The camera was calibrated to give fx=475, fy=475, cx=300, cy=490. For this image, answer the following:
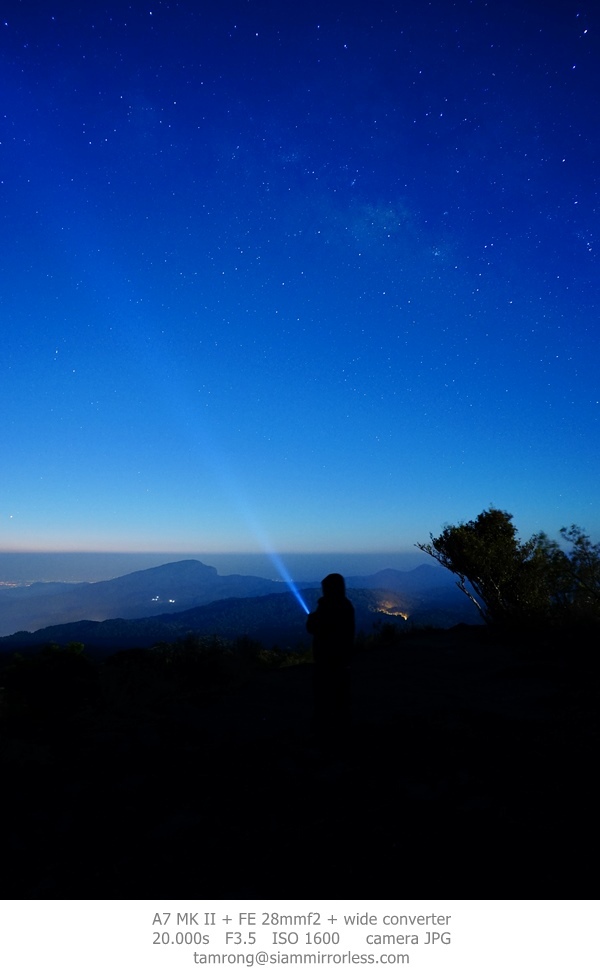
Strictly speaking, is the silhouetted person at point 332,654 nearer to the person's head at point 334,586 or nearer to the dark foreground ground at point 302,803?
the person's head at point 334,586

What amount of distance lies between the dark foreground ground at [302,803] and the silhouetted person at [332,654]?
358 mm

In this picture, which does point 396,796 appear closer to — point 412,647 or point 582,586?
point 412,647

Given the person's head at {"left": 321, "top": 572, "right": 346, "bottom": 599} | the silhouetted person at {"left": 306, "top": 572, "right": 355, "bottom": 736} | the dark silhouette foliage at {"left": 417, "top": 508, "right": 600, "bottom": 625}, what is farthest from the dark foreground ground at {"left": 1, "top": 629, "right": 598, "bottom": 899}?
the dark silhouette foliage at {"left": 417, "top": 508, "right": 600, "bottom": 625}

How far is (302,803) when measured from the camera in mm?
4586

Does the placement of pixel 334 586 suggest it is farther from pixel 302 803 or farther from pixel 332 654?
pixel 302 803

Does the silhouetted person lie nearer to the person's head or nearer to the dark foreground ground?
the person's head

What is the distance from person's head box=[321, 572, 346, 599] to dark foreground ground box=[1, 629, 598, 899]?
199cm

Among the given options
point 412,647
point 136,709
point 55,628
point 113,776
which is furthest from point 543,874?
point 55,628

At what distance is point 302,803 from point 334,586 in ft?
10.0

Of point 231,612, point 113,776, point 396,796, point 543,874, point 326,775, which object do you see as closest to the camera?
point 543,874

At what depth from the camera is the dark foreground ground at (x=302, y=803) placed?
342cm

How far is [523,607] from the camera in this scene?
979 inches

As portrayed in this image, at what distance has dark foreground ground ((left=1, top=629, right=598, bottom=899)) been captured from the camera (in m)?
3.42
